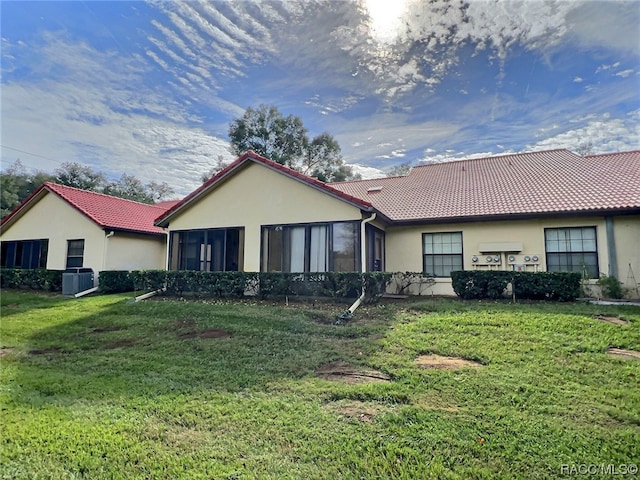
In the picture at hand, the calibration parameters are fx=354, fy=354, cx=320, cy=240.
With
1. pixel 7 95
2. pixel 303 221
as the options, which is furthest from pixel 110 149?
pixel 303 221

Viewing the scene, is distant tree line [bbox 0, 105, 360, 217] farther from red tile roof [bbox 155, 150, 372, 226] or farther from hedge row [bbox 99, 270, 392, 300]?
hedge row [bbox 99, 270, 392, 300]

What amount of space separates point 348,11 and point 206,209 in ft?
28.0

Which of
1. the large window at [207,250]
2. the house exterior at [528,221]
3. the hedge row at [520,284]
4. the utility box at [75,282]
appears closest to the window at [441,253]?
the house exterior at [528,221]

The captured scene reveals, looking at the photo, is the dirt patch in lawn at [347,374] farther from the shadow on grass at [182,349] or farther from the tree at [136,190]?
the tree at [136,190]

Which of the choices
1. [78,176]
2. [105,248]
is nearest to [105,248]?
[105,248]

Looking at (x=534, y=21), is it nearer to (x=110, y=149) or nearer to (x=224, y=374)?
(x=224, y=374)

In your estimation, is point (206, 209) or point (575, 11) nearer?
point (575, 11)

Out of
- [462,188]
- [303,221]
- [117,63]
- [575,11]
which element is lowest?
[303,221]

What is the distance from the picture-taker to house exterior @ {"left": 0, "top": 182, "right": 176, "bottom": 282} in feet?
53.4

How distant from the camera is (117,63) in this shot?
1680 cm

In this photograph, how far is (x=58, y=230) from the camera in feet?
57.0

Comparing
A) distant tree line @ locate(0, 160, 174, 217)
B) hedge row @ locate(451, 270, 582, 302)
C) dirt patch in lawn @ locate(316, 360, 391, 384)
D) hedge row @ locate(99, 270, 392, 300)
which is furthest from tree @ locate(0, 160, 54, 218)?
hedge row @ locate(451, 270, 582, 302)

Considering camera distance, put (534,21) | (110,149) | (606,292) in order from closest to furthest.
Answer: (606,292), (534,21), (110,149)

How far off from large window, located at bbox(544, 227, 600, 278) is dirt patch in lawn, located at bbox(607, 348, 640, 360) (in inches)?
228
